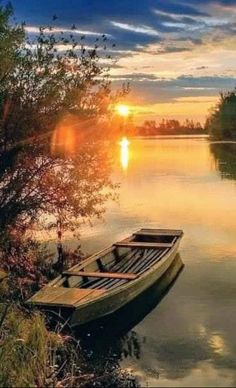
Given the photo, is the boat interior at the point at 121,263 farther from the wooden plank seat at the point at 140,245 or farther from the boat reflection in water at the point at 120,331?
→ the boat reflection in water at the point at 120,331

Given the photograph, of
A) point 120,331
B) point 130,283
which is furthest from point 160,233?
point 120,331

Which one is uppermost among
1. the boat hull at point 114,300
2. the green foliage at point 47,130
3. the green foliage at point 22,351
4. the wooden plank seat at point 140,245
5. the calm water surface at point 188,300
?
the green foliage at point 47,130

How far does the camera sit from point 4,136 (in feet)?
57.2

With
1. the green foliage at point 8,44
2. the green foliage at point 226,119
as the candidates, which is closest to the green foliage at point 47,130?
the green foliage at point 8,44

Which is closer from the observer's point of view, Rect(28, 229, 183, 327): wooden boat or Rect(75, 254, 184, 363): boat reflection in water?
Rect(75, 254, 184, 363): boat reflection in water

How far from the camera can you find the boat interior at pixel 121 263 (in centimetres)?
1720

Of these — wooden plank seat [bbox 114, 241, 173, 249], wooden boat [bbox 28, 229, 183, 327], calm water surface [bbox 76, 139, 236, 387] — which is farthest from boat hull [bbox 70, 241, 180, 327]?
wooden plank seat [bbox 114, 241, 173, 249]

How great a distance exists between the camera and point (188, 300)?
1753 cm

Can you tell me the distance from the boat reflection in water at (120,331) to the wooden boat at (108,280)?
0.26m

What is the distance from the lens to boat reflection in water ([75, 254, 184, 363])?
13672 millimetres

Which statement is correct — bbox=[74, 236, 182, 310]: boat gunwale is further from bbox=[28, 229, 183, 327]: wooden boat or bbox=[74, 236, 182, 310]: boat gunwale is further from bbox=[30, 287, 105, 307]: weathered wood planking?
bbox=[30, 287, 105, 307]: weathered wood planking

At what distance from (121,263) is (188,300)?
4205 mm

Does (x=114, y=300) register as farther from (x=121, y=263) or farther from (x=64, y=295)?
(x=121, y=263)

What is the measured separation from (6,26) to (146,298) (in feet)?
29.9
